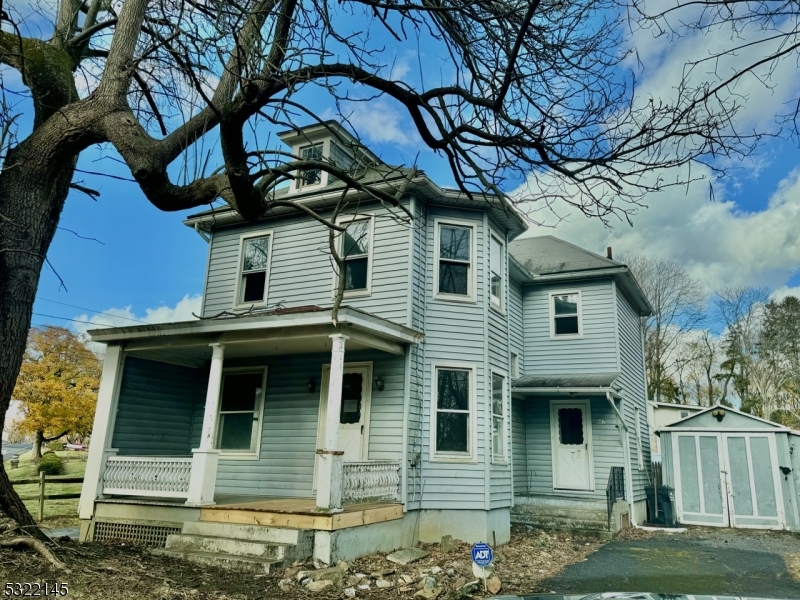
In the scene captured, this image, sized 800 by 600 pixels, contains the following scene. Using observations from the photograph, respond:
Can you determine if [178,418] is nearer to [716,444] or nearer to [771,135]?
[771,135]

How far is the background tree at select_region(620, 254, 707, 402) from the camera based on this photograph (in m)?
28.1

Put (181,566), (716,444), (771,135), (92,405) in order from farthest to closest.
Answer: (92,405)
(716,444)
(181,566)
(771,135)

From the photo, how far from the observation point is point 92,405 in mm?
25875

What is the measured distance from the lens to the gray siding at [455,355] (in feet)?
30.3

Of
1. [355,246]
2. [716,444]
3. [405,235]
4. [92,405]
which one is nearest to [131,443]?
[355,246]

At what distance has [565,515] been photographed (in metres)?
11.4

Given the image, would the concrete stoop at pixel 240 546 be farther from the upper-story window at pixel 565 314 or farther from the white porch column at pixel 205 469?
the upper-story window at pixel 565 314

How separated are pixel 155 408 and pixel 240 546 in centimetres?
424

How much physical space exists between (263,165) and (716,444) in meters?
12.4

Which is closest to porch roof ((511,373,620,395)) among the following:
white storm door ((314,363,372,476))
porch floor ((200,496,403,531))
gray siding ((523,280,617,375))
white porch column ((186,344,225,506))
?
gray siding ((523,280,617,375))

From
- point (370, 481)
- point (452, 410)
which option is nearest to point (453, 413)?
point (452, 410)

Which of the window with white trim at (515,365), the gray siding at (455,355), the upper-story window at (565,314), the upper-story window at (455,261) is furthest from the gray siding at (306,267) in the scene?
the upper-story window at (565,314)

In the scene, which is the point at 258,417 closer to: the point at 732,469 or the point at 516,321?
the point at 516,321

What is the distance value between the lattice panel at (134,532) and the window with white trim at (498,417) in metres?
5.34
